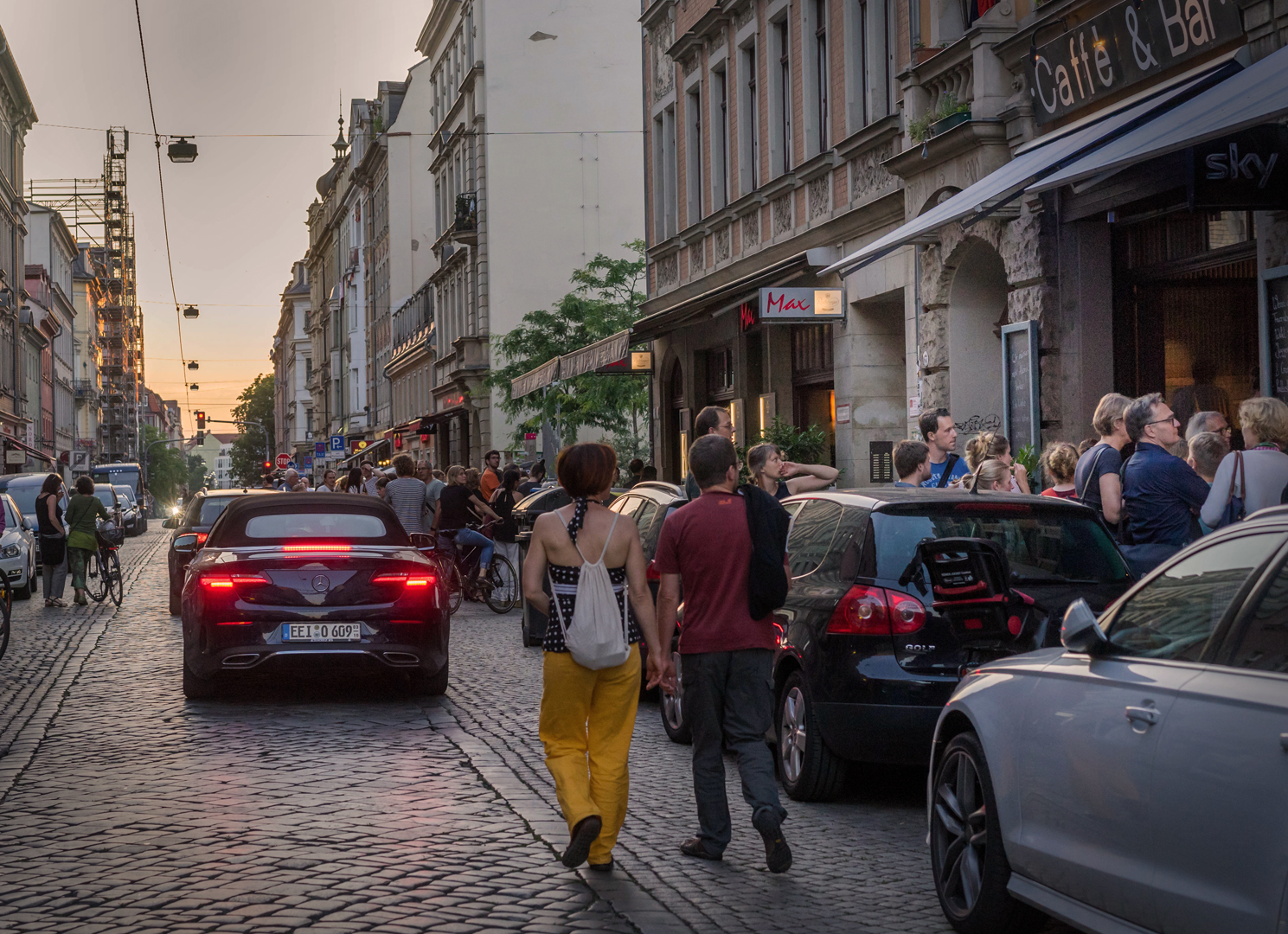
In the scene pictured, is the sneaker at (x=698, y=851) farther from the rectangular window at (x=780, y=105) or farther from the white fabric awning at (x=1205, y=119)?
the rectangular window at (x=780, y=105)

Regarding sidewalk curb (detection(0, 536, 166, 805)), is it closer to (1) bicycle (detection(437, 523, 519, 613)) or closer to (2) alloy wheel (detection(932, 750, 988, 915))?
(1) bicycle (detection(437, 523, 519, 613))

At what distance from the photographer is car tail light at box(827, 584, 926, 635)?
768 cm

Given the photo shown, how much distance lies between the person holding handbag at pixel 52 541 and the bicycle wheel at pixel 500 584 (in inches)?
233

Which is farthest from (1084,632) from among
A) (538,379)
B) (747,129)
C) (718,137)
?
(718,137)

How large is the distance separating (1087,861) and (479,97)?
4833cm

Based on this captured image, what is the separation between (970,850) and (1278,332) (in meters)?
7.43

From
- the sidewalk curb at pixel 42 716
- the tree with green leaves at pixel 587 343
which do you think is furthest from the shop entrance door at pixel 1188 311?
the tree with green leaves at pixel 587 343

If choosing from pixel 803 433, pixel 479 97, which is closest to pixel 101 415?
pixel 479 97

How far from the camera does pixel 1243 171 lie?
1141 cm

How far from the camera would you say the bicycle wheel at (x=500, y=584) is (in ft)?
65.8

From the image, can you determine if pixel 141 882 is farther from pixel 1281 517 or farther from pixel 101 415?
pixel 101 415

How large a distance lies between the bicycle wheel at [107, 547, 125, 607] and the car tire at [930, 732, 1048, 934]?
718 inches

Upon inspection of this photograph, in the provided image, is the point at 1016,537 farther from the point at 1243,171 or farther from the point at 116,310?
the point at 116,310

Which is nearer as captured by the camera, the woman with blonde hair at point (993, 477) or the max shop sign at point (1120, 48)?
the woman with blonde hair at point (993, 477)
